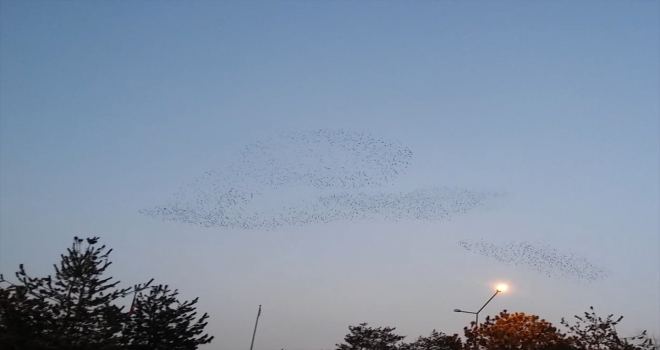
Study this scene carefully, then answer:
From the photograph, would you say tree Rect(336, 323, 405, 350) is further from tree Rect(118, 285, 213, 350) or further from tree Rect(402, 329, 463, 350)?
tree Rect(118, 285, 213, 350)

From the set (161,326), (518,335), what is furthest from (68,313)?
(518,335)

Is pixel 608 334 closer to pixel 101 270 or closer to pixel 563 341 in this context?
pixel 563 341

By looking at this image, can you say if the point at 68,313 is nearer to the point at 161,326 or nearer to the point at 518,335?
the point at 161,326

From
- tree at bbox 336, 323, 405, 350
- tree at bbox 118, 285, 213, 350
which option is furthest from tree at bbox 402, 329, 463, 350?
tree at bbox 118, 285, 213, 350

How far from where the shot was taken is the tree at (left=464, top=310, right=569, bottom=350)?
121 ft

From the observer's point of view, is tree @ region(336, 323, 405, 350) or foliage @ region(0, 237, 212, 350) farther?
tree @ region(336, 323, 405, 350)

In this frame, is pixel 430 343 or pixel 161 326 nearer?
pixel 161 326

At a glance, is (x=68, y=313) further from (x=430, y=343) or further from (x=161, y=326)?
(x=430, y=343)

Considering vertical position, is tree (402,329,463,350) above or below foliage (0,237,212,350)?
above

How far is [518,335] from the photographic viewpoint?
1476 inches

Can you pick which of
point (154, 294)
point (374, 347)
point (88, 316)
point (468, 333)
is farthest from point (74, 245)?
point (374, 347)

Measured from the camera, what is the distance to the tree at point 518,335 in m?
36.8

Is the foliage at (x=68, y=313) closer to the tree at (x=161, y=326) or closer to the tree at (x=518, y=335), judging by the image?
the tree at (x=161, y=326)

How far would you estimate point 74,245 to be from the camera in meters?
27.6
